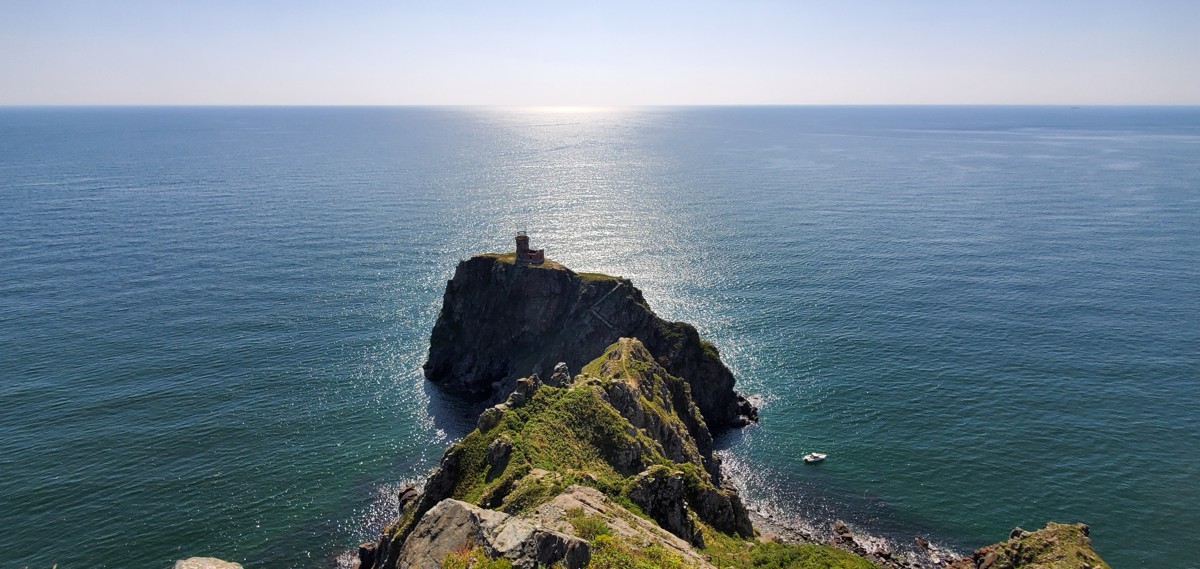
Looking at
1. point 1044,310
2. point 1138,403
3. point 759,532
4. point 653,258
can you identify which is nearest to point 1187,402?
point 1138,403

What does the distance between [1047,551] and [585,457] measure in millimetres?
38332

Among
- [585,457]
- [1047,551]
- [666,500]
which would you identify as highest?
[585,457]

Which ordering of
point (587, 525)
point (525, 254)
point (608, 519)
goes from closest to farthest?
point (587, 525)
point (608, 519)
point (525, 254)

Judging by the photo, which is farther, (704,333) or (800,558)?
(704,333)

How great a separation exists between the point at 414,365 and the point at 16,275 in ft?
286

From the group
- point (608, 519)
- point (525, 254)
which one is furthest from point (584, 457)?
point (525, 254)

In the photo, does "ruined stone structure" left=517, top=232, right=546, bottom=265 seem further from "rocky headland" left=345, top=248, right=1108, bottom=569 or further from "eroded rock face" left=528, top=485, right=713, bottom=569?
"eroded rock face" left=528, top=485, right=713, bottom=569

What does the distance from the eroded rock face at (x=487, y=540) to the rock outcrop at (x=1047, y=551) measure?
134 feet

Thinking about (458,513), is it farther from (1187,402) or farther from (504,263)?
(1187,402)

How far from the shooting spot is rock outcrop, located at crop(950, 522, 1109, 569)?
51031 mm

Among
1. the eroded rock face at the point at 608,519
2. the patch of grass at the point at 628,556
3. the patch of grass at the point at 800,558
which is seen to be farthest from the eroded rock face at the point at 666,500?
the patch of grass at the point at 628,556

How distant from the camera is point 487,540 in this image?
34.1m

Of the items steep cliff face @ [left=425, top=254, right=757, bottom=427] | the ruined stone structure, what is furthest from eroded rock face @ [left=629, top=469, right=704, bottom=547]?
the ruined stone structure

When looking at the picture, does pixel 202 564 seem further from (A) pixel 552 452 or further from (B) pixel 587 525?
(A) pixel 552 452
